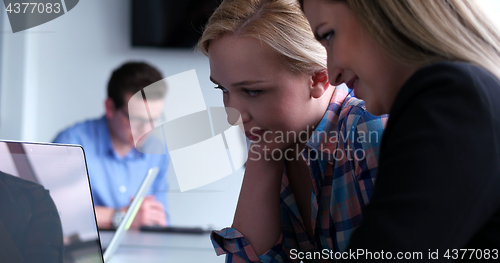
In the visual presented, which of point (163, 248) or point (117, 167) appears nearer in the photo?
point (163, 248)

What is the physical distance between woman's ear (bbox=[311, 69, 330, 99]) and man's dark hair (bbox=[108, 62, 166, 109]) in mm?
1616

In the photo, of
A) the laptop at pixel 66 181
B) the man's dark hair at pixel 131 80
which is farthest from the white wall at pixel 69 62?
the laptop at pixel 66 181

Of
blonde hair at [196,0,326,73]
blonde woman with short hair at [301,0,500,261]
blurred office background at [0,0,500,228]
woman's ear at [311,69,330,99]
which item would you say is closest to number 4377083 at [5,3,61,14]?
blurred office background at [0,0,500,228]

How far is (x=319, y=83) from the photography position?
90 cm

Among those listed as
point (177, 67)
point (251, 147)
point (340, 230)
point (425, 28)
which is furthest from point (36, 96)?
point (425, 28)

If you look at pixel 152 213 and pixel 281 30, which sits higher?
pixel 281 30

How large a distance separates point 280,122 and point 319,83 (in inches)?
5.0

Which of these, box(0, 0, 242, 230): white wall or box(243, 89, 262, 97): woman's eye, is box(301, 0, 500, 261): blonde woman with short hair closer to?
box(243, 89, 262, 97): woman's eye

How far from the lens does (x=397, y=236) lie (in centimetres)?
32

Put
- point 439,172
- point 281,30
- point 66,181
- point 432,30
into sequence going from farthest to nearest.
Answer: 1. point 281,30
2. point 66,181
3. point 432,30
4. point 439,172

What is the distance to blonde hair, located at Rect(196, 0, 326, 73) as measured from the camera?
0.86m

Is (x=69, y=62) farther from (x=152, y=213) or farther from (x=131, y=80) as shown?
(x=152, y=213)

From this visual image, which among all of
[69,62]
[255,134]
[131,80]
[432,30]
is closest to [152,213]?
[131,80]

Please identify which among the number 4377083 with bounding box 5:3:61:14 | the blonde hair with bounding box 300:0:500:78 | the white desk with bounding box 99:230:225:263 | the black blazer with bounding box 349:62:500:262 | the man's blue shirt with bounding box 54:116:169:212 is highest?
the blonde hair with bounding box 300:0:500:78
